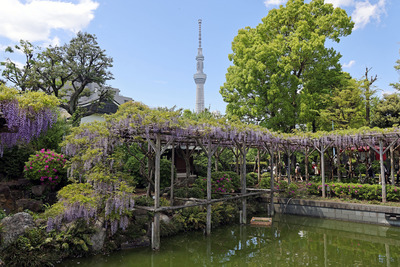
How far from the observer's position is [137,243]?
8594 millimetres

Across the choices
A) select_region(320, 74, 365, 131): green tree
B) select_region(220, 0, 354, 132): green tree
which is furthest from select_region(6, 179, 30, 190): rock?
select_region(320, 74, 365, 131): green tree

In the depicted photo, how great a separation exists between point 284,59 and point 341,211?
9.25 meters

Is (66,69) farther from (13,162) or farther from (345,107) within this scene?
(345,107)

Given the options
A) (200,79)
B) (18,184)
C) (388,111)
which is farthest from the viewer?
(200,79)

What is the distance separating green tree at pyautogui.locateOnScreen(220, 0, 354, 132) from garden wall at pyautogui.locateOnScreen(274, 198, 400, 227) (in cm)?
573

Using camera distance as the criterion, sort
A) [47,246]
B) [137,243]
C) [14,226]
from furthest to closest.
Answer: [137,243], [47,246], [14,226]

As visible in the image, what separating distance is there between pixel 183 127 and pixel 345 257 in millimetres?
5794

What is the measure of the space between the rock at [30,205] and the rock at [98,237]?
2.56 m

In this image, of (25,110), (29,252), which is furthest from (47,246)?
(25,110)

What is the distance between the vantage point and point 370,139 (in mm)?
13211

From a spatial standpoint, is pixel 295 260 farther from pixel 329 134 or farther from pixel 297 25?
pixel 297 25

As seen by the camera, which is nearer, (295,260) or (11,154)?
(295,260)

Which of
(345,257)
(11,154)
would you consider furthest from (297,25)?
(11,154)

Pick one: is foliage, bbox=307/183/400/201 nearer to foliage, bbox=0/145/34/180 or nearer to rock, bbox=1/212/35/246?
rock, bbox=1/212/35/246
